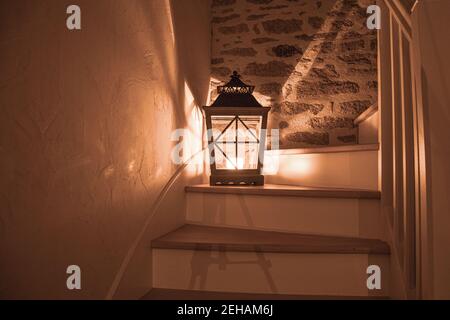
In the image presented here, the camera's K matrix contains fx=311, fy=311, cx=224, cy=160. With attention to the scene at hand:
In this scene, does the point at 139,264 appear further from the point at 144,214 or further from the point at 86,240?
the point at 86,240

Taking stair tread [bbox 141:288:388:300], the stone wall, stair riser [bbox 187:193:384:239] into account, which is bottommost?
stair tread [bbox 141:288:388:300]

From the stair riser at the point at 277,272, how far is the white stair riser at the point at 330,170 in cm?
43

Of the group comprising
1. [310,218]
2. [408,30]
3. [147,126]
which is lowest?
[310,218]

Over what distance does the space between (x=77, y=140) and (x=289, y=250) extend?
840mm

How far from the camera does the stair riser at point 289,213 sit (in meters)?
1.32

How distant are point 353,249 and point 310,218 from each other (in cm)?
28

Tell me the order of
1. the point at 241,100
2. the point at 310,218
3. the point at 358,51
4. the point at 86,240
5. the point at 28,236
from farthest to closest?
the point at 358,51 < the point at 241,100 < the point at 310,218 < the point at 86,240 < the point at 28,236

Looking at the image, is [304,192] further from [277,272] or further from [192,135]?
→ [192,135]

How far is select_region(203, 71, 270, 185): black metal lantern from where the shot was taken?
5.86 feet

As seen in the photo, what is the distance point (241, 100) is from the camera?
1844 millimetres

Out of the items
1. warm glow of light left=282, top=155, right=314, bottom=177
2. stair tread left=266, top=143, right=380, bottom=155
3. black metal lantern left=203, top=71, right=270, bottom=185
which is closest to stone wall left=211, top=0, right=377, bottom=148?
warm glow of light left=282, top=155, right=314, bottom=177

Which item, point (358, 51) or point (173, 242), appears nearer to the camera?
point (173, 242)

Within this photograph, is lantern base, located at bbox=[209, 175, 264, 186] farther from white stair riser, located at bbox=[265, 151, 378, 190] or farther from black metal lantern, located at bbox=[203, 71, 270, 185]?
white stair riser, located at bbox=[265, 151, 378, 190]
